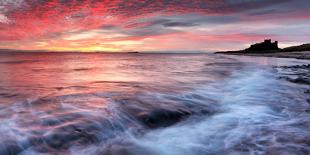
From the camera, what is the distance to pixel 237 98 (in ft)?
29.1

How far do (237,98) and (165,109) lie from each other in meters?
3.46

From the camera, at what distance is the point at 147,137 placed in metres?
4.73

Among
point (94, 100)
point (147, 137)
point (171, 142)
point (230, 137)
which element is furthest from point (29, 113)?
point (230, 137)

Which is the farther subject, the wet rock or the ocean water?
the wet rock

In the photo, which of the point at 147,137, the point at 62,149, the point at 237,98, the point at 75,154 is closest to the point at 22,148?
the point at 62,149

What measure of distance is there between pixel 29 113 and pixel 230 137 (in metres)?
4.74

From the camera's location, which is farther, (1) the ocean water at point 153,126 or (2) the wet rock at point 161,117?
(2) the wet rock at point 161,117

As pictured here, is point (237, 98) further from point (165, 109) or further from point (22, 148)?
point (22, 148)

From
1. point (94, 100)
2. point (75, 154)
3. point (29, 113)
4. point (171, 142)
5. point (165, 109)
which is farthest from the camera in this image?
point (94, 100)

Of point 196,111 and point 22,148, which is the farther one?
point 196,111

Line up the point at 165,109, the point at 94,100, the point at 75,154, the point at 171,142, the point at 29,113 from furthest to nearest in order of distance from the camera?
the point at 94,100
the point at 165,109
the point at 29,113
the point at 171,142
the point at 75,154

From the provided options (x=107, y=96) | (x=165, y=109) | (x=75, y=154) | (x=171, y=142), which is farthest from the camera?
(x=107, y=96)

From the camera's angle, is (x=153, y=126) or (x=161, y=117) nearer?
(x=153, y=126)

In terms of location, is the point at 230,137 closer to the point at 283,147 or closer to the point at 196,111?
the point at 283,147
